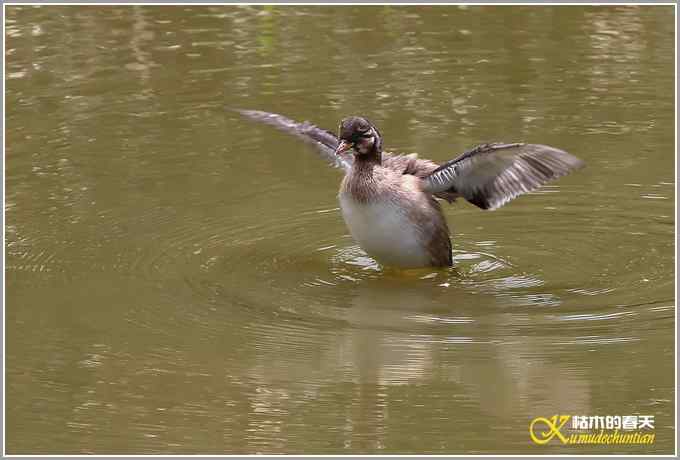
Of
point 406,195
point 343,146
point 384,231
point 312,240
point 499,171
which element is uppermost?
point 343,146

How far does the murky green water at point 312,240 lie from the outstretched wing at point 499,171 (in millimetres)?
661

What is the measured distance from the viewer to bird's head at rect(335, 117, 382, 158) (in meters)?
10.8

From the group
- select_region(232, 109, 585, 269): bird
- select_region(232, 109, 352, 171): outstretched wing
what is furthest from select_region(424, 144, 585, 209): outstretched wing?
select_region(232, 109, 352, 171): outstretched wing

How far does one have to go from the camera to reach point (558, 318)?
9.93 m

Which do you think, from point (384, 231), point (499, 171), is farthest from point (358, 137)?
point (499, 171)

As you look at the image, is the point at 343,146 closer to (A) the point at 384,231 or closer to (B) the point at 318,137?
(A) the point at 384,231

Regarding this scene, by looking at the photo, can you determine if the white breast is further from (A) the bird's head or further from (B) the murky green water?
(A) the bird's head

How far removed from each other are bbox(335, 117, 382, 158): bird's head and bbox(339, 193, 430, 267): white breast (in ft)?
1.24

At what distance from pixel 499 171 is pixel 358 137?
1.08 meters

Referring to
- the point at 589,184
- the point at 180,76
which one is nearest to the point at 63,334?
the point at 589,184

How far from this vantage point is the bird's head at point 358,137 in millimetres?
10836

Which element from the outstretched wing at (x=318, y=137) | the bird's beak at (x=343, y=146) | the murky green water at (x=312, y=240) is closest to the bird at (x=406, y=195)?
the bird's beak at (x=343, y=146)

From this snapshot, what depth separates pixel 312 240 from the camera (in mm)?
11898

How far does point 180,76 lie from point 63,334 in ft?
21.2
